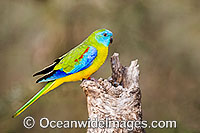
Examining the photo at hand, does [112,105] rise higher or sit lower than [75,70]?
lower

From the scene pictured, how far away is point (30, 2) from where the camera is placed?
4402 millimetres

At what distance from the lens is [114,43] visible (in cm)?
430

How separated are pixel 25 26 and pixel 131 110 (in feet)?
8.63

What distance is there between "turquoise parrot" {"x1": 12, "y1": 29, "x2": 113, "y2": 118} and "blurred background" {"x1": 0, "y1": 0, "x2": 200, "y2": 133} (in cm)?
172

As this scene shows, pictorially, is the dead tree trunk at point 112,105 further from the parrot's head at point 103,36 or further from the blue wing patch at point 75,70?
the parrot's head at point 103,36

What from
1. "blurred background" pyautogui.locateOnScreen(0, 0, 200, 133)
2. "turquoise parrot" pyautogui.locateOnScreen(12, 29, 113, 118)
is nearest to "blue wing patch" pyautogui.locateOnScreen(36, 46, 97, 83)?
"turquoise parrot" pyautogui.locateOnScreen(12, 29, 113, 118)

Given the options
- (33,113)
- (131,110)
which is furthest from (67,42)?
(131,110)

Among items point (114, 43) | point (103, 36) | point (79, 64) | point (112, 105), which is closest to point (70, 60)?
point (79, 64)

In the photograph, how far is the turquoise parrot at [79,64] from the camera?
248cm

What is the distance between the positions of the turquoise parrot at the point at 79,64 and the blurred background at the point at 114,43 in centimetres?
172

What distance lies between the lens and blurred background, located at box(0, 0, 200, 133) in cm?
430

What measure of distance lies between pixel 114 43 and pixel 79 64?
1.89 metres

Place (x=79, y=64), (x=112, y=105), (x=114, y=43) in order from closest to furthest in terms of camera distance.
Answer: (x=112, y=105)
(x=79, y=64)
(x=114, y=43)

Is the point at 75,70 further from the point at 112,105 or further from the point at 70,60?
the point at 112,105
